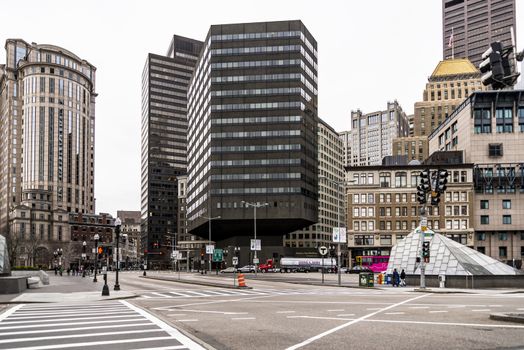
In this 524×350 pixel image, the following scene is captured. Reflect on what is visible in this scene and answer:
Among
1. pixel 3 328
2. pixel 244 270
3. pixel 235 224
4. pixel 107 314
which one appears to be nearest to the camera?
pixel 3 328

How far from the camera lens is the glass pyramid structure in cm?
4962

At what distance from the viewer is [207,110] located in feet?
475

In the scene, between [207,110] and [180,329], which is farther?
[207,110]

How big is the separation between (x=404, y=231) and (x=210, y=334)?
120094mm

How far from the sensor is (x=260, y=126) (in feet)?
451

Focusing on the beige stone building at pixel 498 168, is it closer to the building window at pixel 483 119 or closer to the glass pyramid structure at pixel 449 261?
the building window at pixel 483 119

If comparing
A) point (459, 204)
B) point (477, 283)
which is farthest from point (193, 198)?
point (477, 283)

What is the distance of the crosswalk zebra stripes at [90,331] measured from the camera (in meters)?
14.3

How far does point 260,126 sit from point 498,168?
5357 cm

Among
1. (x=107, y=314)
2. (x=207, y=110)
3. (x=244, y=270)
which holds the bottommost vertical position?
(x=244, y=270)

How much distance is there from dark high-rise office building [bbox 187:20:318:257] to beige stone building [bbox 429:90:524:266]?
124 feet

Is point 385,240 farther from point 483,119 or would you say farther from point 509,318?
point 509,318

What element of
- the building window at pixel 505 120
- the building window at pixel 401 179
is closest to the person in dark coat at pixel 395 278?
the building window at pixel 401 179

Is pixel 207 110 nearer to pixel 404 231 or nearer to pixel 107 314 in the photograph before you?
pixel 404 231
